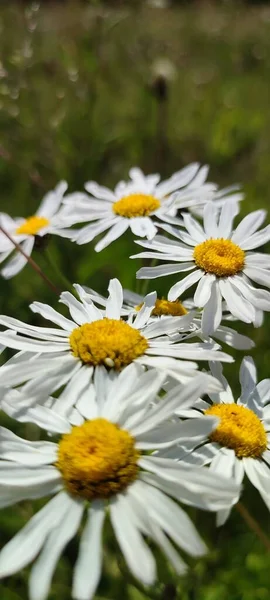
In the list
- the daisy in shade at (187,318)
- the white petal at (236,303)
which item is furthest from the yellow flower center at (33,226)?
the white petal at (236,303)

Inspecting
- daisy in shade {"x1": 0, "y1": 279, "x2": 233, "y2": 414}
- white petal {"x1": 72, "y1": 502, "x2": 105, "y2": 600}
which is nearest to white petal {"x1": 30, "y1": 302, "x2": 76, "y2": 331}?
daisy in shade {"x1": 0, "y1": 279, "x2": 233, "y2": 414}

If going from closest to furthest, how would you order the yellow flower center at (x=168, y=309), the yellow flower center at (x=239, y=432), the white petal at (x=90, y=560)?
the white petal at (x=90, y=560) → the yellow flower center at (x=239, y=432) → the yellow flower center at (x=168, y=309)

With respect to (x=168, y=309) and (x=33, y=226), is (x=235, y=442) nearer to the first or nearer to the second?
(x=168, y=309)

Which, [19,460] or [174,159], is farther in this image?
[174,159]

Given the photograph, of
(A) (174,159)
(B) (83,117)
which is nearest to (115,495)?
A: (B) (83,117)

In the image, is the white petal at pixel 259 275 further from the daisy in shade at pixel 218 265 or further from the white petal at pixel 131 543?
the white petal at pixel 131 543

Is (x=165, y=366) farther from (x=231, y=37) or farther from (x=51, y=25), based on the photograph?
(x=51, y=25)
